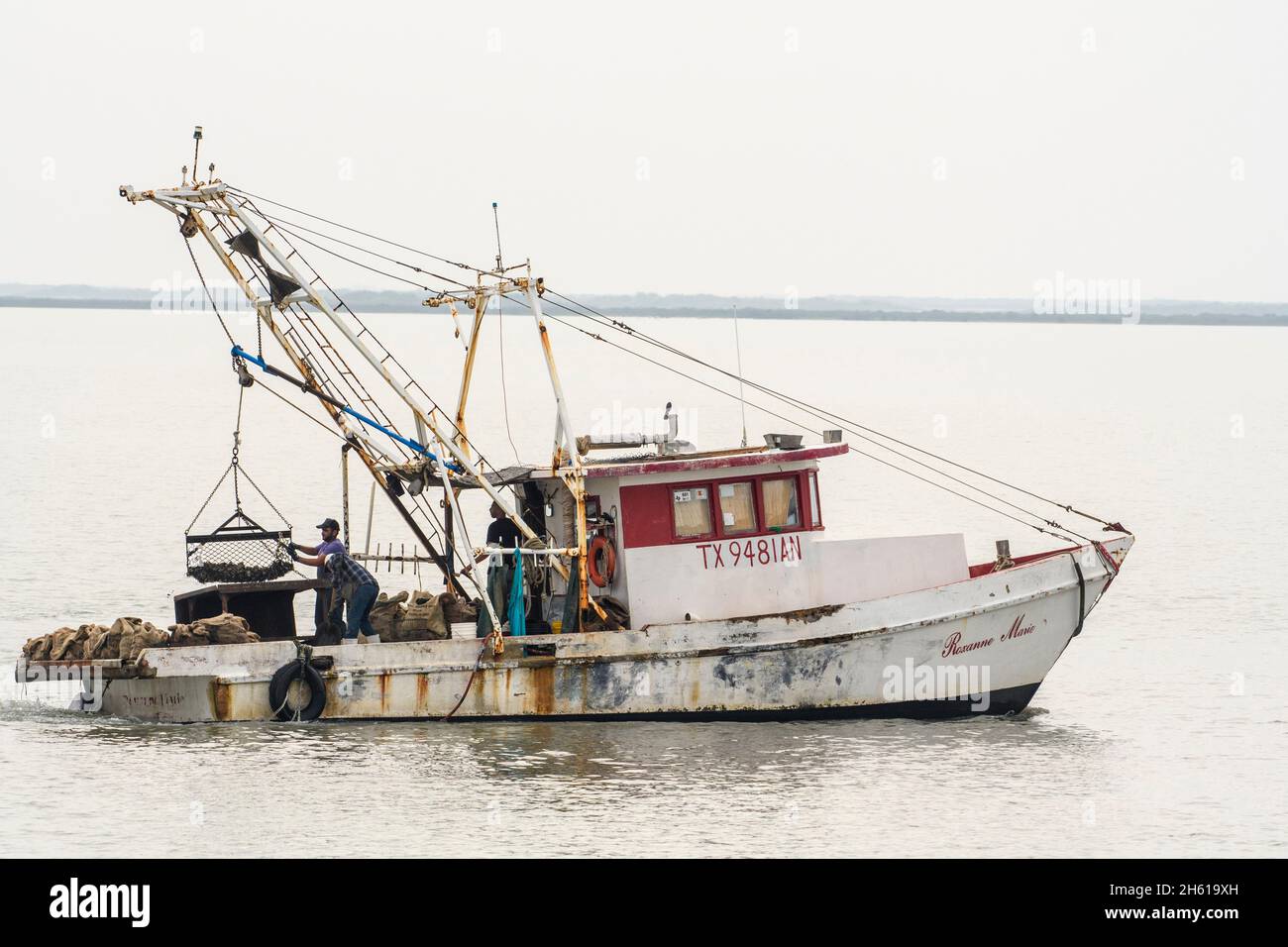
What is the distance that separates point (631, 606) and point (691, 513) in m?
1.15

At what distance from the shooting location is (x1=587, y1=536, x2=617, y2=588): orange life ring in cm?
1822

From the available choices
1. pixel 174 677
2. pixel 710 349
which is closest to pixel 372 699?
pixel 174 677

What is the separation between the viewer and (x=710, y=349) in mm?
144500

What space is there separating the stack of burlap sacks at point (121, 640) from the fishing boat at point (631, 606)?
0.09 m

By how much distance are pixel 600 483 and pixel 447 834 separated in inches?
185

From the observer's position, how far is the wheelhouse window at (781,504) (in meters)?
18.4

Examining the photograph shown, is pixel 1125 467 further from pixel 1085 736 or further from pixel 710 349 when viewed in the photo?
pixel 710 349

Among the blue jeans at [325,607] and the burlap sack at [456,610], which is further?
the burlap sack at [456,610]

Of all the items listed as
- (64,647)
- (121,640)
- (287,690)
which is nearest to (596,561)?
(287,690)

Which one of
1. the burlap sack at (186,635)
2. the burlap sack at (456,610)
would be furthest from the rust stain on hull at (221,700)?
the burlap sack at (456,610)

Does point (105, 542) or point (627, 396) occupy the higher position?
point (627, 396)

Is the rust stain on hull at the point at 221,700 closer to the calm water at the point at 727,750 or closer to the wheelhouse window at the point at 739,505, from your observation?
the calm water at the point at 727,750

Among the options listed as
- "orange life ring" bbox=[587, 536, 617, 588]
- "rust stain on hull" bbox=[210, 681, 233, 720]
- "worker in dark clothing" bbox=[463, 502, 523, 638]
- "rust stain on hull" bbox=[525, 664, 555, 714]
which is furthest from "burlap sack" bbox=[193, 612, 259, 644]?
"orange life ring" bbox=[587, 536, 617, 588]
